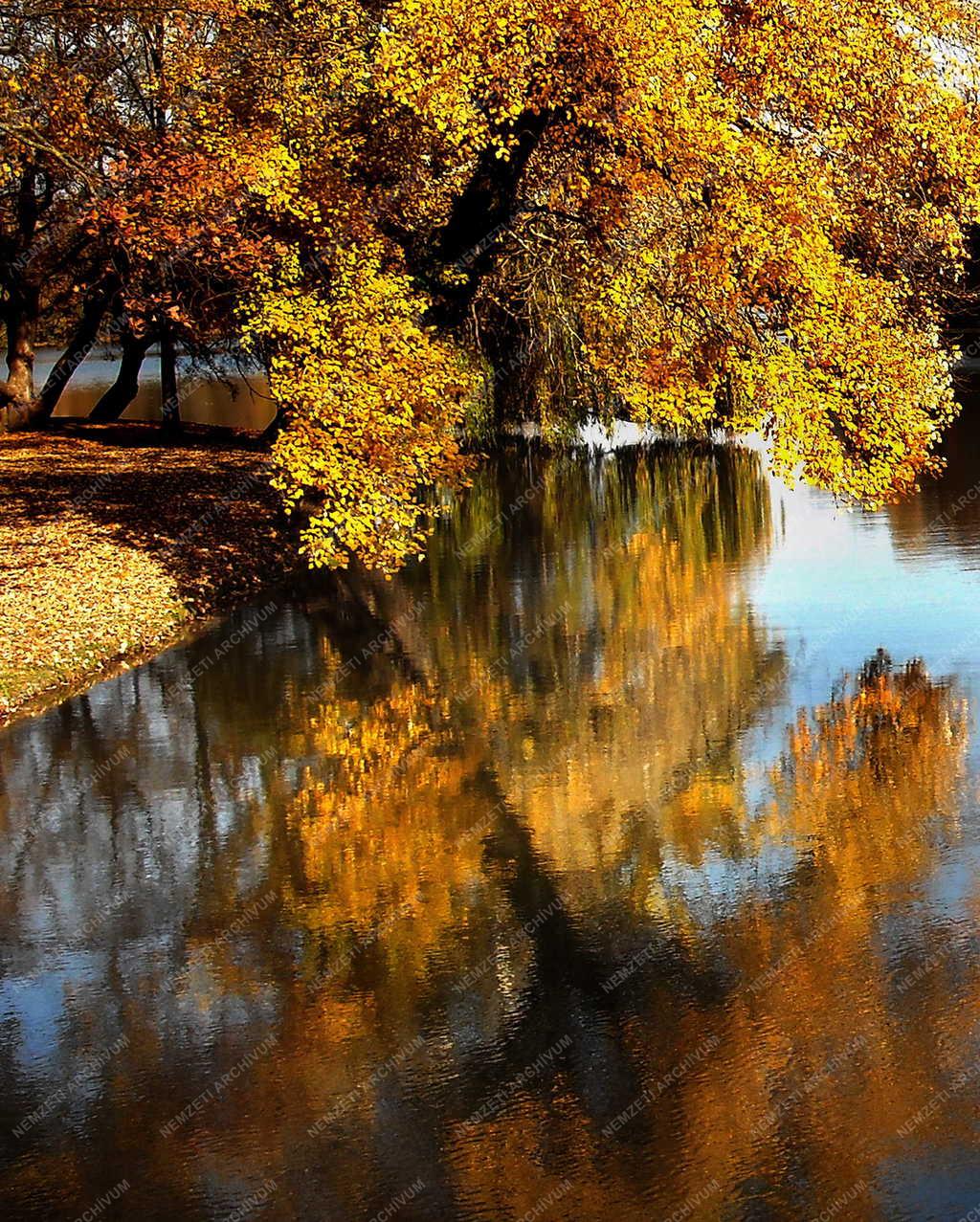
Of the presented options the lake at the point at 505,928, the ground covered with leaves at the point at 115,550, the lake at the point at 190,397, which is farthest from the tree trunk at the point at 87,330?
the lake at the point at 505,928

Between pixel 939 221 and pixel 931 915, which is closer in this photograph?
pixel 931 915

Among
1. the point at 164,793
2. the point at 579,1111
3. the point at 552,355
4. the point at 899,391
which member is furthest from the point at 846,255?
the point at 579,1111

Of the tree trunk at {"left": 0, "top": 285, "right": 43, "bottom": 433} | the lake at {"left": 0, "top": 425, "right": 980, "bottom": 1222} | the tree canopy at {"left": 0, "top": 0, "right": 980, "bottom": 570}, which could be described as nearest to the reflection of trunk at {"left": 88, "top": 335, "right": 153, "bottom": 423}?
the tree trunk at {"left": 0, "top": 285, "right": 43, "bottom": 433}

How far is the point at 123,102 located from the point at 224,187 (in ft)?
38.1

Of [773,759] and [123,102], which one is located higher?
[123,102]

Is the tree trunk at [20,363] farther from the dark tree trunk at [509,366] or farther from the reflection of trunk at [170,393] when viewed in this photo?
the dark tree trunk at [509,366]

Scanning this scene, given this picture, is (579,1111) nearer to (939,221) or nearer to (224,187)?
(224,187)

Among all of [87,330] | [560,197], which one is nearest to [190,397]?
[87,330]

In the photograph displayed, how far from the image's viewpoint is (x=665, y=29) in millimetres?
16953

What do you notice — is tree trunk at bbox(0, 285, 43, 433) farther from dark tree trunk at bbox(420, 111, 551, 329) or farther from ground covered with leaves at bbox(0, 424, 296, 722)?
dark tree trunk at bbox(420, 111, 551, 329)

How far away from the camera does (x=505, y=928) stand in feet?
27.3

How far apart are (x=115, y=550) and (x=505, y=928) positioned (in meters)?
13.6

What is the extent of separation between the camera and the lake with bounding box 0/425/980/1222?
234 inches

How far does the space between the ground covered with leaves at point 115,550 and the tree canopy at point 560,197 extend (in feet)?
6.47
